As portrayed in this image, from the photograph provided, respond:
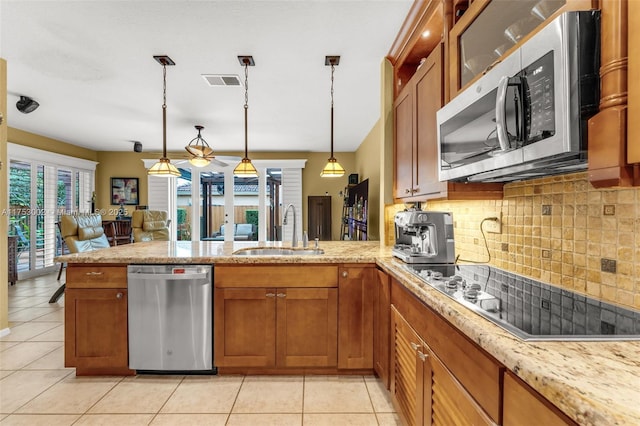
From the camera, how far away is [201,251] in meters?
2.56

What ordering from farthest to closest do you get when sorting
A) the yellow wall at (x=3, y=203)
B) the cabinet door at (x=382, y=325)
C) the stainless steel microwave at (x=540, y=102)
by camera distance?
the yellow wall at (x=3, y=203) → the cabinet door at (x=382, y=325) → the stainless steel microwave at (x=540, y=102)

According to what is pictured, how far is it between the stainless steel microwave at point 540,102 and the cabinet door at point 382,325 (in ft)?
3.09

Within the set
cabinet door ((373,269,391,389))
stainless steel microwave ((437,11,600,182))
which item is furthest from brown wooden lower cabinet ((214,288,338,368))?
stainless steel microwave ((437,11,600,182))

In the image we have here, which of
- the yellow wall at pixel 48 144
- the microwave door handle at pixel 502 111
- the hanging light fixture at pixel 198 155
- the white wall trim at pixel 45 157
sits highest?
the yellow wall at pixel 48 144

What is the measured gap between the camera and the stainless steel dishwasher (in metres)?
2.23

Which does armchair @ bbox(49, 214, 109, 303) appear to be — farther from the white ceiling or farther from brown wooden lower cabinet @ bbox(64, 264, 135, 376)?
brown wooden lower cabinet @ bbox(64, 264, 135, 376)

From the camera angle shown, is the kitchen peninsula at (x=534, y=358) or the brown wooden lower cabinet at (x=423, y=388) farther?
the brown wooden lower cabinet at (x=423, y=388)

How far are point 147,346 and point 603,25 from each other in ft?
9.06

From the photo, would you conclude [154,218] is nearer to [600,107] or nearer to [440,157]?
[440,157]

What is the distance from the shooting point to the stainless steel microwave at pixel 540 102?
87 cm

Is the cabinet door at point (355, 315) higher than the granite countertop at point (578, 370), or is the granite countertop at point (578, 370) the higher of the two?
the granite countertop at point (578, 370)

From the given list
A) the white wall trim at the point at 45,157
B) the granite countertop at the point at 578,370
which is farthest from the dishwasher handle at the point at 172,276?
the white wall trim at the point at 45,157

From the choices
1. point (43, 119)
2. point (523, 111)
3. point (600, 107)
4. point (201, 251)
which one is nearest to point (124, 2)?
point (201, 251)

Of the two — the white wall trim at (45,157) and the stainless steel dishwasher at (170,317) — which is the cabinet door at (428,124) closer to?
the stainless steel dishwasher at (170,317)
